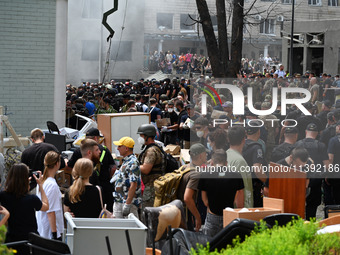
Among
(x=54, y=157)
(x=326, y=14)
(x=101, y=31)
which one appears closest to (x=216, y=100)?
(x=54, y=157)

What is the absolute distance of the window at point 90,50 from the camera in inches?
1731

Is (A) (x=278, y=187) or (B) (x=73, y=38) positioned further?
(B) (x=73, y=38)

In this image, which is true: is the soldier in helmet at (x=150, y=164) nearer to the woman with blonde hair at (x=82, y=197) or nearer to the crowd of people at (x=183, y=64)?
the woman with blonde hair at (x=82, y=197)

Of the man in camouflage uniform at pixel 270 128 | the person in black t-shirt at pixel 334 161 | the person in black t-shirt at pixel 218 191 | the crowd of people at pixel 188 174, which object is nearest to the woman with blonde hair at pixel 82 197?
the crowd of people at pixel 188 174

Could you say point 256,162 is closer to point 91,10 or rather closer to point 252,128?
point 252,128

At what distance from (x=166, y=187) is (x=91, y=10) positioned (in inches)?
1337

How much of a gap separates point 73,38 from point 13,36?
93.9 feet

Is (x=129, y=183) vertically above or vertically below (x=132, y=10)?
below

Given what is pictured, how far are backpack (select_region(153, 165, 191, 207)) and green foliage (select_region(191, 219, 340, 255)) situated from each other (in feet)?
14.0

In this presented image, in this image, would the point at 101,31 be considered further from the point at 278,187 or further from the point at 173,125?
the point at 278,187

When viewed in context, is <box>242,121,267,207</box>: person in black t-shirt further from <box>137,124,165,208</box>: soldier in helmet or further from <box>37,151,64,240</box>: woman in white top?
<box>37,151,64,240</box>: woman in white top

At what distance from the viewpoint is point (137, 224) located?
5.30 meters

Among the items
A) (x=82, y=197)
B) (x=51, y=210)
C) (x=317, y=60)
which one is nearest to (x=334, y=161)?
(x=82, y=197)

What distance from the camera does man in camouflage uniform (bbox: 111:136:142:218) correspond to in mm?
7531
